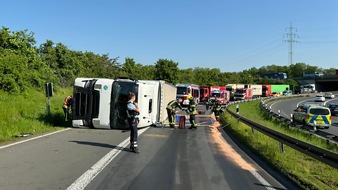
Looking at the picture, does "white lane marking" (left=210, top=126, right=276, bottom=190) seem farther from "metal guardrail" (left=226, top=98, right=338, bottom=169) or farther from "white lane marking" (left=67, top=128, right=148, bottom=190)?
"white lane marking" (left=67, top=128, right=148, bottom=190)

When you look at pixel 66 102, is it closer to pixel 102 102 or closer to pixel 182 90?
pixel 102 102

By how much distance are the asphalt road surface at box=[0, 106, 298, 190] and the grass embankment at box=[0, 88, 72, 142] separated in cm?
286

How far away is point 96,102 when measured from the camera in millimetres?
15977

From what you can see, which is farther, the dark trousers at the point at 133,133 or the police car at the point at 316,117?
the police car at the point at 316,117

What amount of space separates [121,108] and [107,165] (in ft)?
26.9

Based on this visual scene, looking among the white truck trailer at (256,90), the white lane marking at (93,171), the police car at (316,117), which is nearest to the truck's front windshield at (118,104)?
the white lane marking at (93,171)

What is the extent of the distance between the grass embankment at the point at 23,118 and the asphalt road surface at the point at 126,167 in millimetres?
2862

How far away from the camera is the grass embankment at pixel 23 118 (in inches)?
555

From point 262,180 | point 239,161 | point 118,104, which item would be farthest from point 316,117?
point 262,180

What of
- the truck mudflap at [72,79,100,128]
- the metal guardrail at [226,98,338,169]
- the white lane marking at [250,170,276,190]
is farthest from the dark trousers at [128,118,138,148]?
the truck mudflap at [72,79,100,128]

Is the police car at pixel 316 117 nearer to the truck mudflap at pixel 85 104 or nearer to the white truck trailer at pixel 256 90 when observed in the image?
the truck mudflap at pixel 85 104

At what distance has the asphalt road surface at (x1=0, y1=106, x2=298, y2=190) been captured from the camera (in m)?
6.42

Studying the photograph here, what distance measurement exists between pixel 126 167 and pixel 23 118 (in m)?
10.7

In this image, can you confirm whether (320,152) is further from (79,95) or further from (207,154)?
(79,95)
